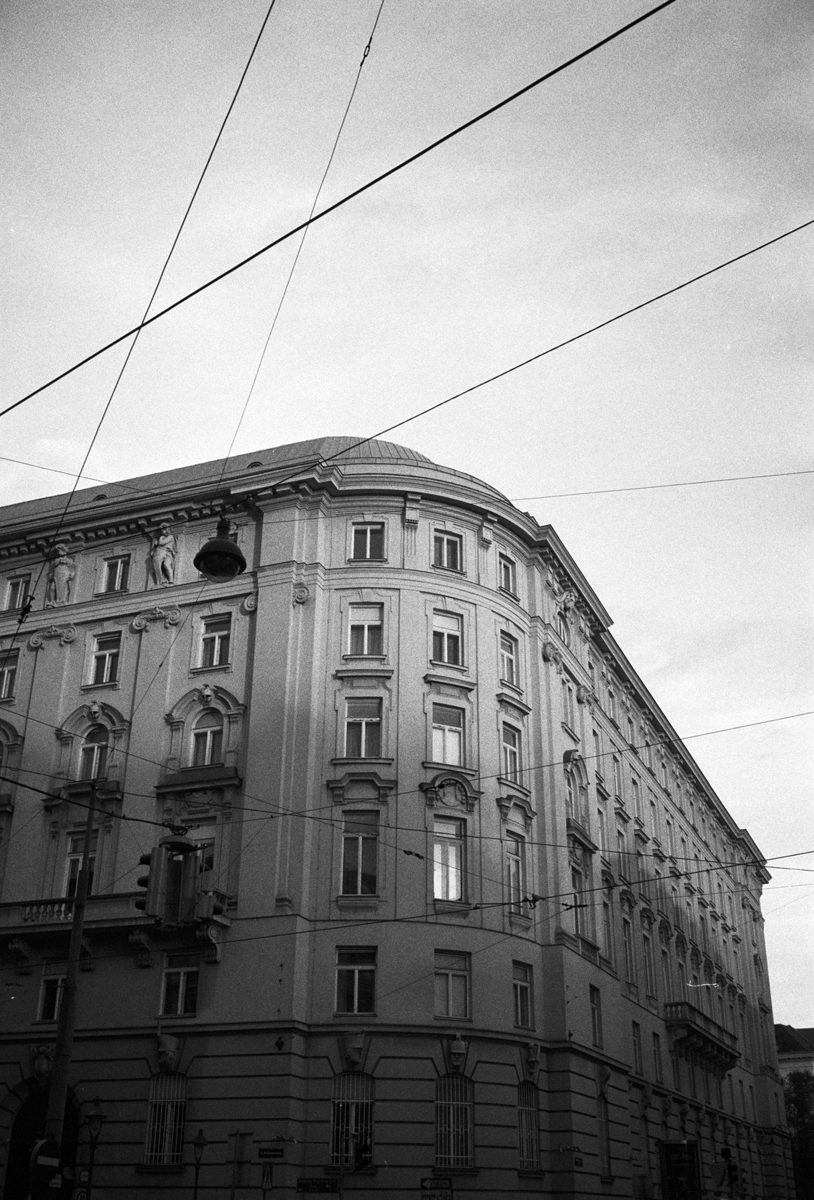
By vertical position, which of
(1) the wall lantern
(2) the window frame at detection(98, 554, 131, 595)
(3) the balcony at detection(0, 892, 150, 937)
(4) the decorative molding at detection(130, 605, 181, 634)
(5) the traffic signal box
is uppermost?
(2) the window frame at detection(98, 554, 131, 595)

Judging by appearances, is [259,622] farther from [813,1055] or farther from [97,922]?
[813,1055]

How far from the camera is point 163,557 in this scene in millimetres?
38406

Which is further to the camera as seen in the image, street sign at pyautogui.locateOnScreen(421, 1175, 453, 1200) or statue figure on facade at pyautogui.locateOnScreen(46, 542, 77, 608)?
statue figure on facade at pyautogui.locateOnScreen(46, 542, 77, 608)

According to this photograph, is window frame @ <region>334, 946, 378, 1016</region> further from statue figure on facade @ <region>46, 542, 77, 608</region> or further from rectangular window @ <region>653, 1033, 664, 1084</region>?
rectangular window @ <region>653, 1033, 664, 1084</region>

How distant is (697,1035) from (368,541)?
26.8m

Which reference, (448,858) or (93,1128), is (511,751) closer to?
(448,858)

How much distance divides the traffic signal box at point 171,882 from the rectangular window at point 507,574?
13.5m

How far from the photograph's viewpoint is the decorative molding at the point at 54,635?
38.7 meters

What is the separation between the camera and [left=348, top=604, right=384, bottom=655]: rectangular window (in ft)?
118

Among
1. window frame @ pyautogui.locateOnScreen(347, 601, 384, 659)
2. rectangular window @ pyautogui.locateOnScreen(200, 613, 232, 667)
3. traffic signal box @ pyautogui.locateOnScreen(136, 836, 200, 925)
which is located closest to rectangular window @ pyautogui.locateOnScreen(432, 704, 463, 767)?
window frame @ pyautogui.locateOnScreen(347, 601, 384, 659)

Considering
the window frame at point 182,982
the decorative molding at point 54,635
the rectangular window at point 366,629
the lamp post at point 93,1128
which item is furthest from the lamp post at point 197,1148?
the decorative molding at point 54,635

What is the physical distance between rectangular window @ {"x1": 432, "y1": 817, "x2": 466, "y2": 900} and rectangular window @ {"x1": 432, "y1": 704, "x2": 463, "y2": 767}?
6.07 feet

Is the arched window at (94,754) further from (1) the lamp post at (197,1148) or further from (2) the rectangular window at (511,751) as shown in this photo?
(2) the rectangular window at (511,751)

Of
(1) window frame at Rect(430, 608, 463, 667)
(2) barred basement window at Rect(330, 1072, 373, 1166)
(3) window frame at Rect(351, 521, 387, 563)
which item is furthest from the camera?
(3) window frame at Rect(351, 521, 387, 563)
